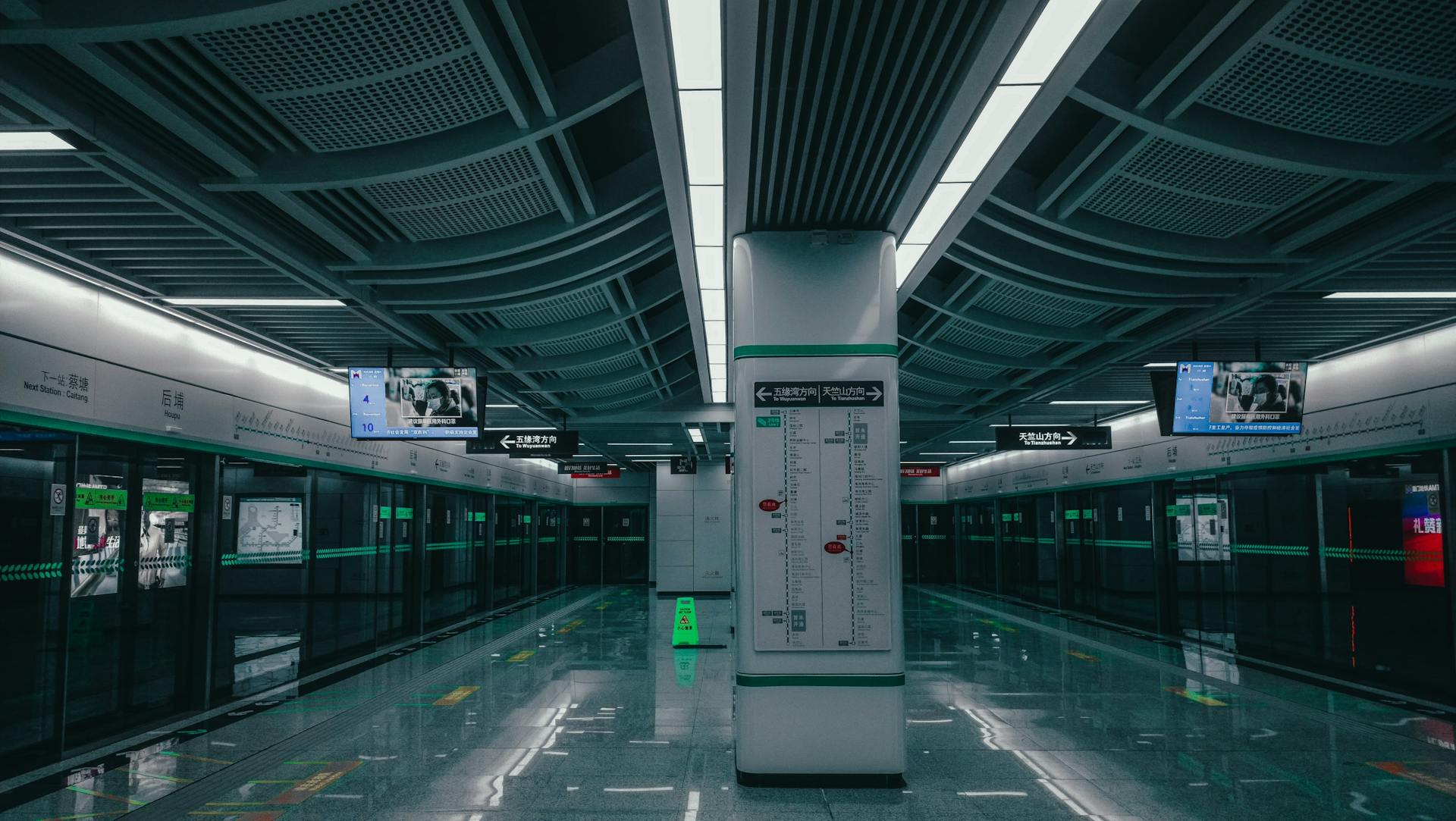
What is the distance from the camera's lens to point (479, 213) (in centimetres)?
559

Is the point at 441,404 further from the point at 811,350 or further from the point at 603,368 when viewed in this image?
the point at 811,350

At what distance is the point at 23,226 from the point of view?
5.29m

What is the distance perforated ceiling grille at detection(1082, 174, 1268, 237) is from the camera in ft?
17.3

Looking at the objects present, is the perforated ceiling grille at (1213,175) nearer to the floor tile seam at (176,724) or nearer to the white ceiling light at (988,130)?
the white ceiling light at (988,130)

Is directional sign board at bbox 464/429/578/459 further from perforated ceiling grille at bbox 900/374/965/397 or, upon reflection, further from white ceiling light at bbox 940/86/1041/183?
white ceiling light at bbox 940/86/1041/183

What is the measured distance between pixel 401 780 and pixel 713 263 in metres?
3.91

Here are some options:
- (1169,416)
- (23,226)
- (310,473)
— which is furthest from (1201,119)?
(310,473)

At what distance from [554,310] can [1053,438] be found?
7.36m

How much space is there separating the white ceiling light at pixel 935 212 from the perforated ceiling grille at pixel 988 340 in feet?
8.86

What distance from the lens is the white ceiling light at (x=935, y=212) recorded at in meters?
4.94

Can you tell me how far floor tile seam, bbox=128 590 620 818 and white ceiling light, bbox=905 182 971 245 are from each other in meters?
5.35

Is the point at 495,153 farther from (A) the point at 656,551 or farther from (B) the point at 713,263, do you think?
(A) the point at 656,551

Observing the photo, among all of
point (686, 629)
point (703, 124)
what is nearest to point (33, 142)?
point (703, 124)

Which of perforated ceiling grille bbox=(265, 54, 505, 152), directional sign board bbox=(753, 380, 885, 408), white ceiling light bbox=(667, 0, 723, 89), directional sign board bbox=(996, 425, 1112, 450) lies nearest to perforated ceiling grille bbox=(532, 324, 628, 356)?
directional sign board bbox=(753, 380, 885, 408)
